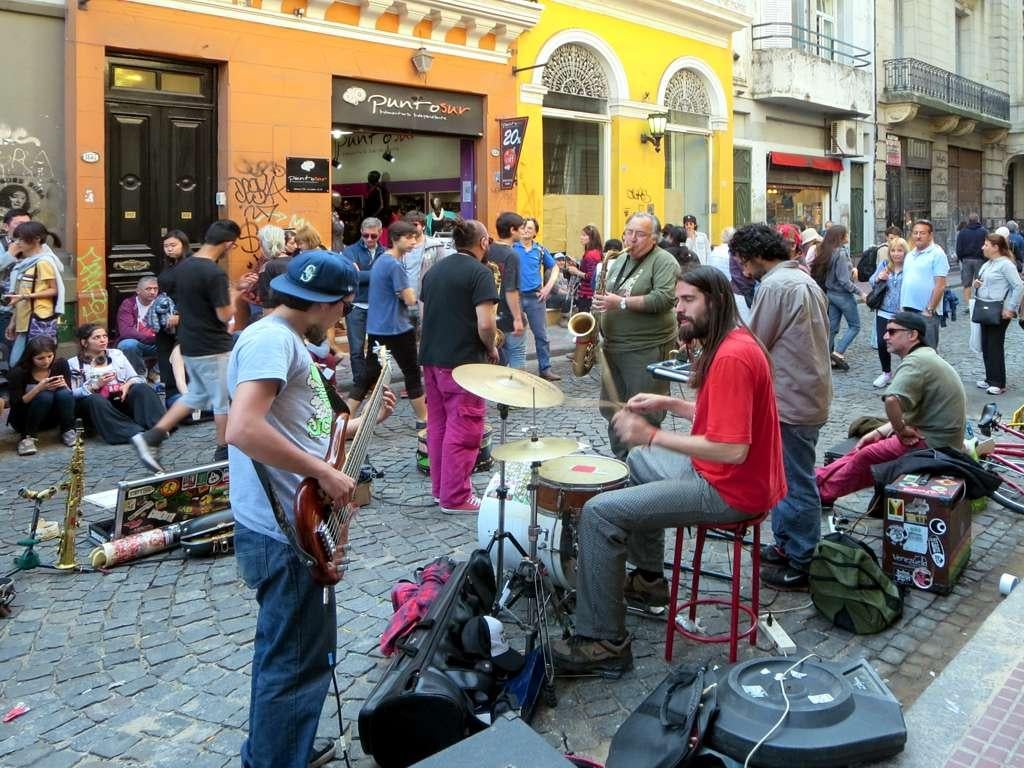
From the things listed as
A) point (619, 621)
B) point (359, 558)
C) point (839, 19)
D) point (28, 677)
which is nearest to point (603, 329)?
point (359, 558)

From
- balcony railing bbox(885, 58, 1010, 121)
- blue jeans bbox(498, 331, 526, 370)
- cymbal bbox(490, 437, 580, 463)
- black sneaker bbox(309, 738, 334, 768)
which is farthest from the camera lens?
balcony railing bbox(885, 58, 1010, 121)

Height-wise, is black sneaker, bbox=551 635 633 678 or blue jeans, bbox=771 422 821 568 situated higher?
blue jeans, bbox=771 422 821 568

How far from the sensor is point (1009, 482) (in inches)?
241

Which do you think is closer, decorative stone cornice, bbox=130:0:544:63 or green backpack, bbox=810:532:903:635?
green backpack, bbox=810:532:903:635

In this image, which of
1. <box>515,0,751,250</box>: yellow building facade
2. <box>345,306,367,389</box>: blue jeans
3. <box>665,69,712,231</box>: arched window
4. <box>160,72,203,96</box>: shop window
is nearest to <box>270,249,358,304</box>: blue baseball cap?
<box>345,306,367,389</box>: blue jeans

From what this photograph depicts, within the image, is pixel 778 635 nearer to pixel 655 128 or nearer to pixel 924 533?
pixel 924 533

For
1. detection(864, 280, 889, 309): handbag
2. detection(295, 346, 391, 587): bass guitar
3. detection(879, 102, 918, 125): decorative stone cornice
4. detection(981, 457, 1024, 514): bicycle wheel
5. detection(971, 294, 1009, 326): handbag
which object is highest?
detection(879, 102, 918, 125): decorative stone cornice

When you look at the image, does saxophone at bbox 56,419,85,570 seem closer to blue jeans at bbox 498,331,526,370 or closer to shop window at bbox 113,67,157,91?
blue jeans at bbox 498,331,526,370

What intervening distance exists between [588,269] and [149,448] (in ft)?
26.1

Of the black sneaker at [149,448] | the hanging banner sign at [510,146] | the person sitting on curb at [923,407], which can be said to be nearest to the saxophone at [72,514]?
the black sneaker at [149,448]

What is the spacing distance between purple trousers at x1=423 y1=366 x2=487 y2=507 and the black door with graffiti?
6003mm

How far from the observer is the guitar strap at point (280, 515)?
2.65 m

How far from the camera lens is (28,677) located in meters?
3.85

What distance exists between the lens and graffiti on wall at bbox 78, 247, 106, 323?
9904 millimetres
